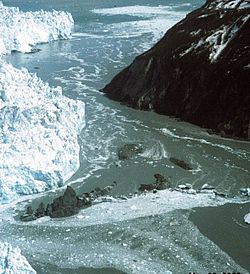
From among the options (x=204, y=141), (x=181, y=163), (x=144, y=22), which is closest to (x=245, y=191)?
(x=181, y=163)

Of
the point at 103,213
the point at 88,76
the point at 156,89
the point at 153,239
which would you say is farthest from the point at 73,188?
the point at 88,76

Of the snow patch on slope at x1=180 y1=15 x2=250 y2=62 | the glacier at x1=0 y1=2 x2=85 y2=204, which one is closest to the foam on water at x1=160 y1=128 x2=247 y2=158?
the glacier at x1=0 y1=2 x2=85 y2=204

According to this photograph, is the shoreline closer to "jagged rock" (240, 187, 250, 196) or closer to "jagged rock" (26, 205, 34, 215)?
"jagged rock" (240, 187, 250, 196)

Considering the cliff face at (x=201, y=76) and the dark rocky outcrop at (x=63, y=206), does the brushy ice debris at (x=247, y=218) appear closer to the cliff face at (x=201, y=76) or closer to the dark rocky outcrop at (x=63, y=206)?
the dark rocky outcrop at (x=63, y=206)

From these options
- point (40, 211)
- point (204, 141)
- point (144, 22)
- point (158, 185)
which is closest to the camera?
point (40, 211)

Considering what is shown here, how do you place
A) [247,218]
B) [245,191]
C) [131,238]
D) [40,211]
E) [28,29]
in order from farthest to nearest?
[28,29]
[245,191]
[40,211]
[247,218]
[131,238]

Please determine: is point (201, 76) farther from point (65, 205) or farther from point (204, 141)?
point (65, 205)

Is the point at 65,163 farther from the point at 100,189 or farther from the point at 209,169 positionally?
the point at 209,169
